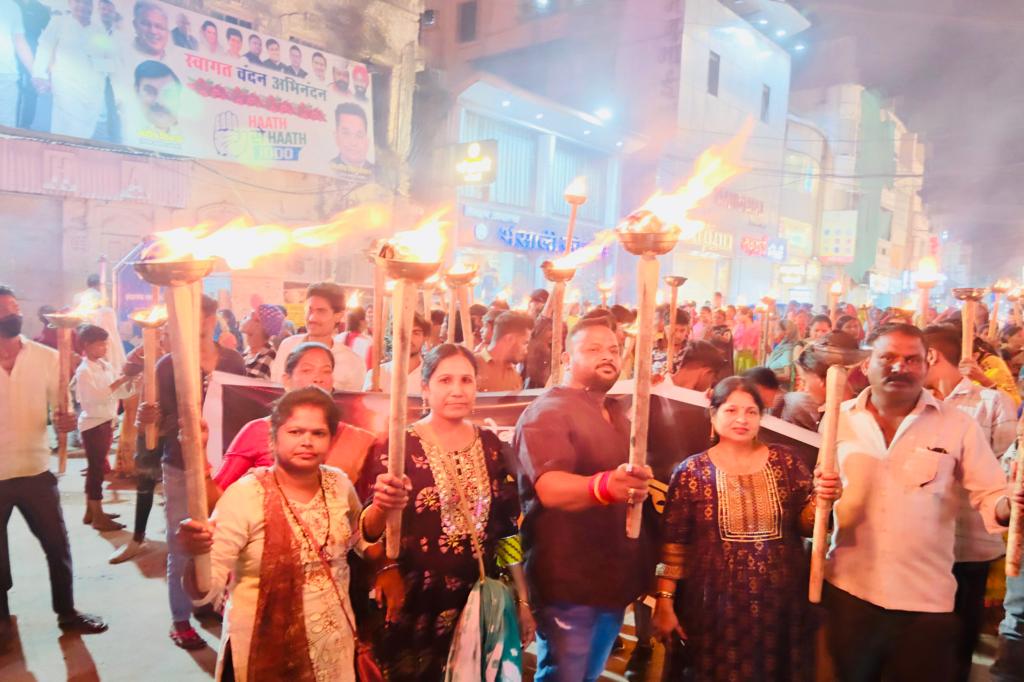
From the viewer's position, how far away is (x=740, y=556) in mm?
2980

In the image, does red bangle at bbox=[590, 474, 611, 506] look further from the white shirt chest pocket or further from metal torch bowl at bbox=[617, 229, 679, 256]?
the white shirt chest pocket

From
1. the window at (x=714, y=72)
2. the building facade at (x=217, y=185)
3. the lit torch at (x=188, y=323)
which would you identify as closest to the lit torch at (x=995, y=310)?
the lit torch at (x=188, y=323)

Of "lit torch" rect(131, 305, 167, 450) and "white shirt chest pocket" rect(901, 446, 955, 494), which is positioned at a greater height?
"lit torch" rect(131, 305, 167, 450)

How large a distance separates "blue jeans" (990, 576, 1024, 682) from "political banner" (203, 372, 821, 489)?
179 cm

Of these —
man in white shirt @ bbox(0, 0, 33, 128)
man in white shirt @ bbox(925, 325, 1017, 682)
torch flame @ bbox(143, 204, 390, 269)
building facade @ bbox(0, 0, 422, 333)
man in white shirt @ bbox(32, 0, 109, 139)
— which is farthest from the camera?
building facade @ bbox(0, 0, 422, 333)

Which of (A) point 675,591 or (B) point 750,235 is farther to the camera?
(B) point 750,235

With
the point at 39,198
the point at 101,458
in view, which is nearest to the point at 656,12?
the point at 39,198

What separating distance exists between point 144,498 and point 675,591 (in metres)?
5.29

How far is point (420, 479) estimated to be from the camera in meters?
3.04

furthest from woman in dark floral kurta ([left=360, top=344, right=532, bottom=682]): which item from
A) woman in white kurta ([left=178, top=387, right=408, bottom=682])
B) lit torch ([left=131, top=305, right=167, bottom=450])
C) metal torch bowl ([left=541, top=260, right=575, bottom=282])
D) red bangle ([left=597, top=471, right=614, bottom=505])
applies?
metal torch bowl ([left=541, top=260, right=575, bottom=282])

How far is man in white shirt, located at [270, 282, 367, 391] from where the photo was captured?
5191 millimetres

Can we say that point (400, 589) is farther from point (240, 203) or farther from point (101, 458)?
point (240, 203)

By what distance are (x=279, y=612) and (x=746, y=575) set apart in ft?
6.59

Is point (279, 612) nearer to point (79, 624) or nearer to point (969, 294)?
point (79, 624)
